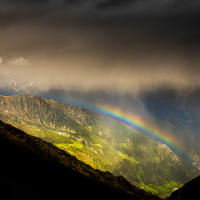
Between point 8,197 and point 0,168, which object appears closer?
point 8,197

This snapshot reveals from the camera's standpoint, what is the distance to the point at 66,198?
7088cm

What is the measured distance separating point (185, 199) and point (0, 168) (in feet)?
263

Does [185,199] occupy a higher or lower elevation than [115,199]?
higher

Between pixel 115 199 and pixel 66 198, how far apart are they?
63723 millimetres

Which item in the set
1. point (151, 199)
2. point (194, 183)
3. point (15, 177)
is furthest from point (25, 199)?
point (151, 199)

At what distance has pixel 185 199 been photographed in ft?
184

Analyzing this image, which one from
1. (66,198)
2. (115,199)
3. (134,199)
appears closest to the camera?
(66,198)

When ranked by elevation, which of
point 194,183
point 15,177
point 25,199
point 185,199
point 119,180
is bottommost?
point 119,180

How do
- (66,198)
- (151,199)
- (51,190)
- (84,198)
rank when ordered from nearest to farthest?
(51,190) → (66,198) → (84,198) → (151,199)

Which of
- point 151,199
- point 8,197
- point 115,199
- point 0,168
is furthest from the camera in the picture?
point 151,199

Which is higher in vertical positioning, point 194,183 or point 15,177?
point 194,183

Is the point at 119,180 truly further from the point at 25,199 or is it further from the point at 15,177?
the point at 25,199

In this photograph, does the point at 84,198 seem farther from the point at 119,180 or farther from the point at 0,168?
the point at 119,180

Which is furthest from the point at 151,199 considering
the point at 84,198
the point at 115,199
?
the point at 84,198
